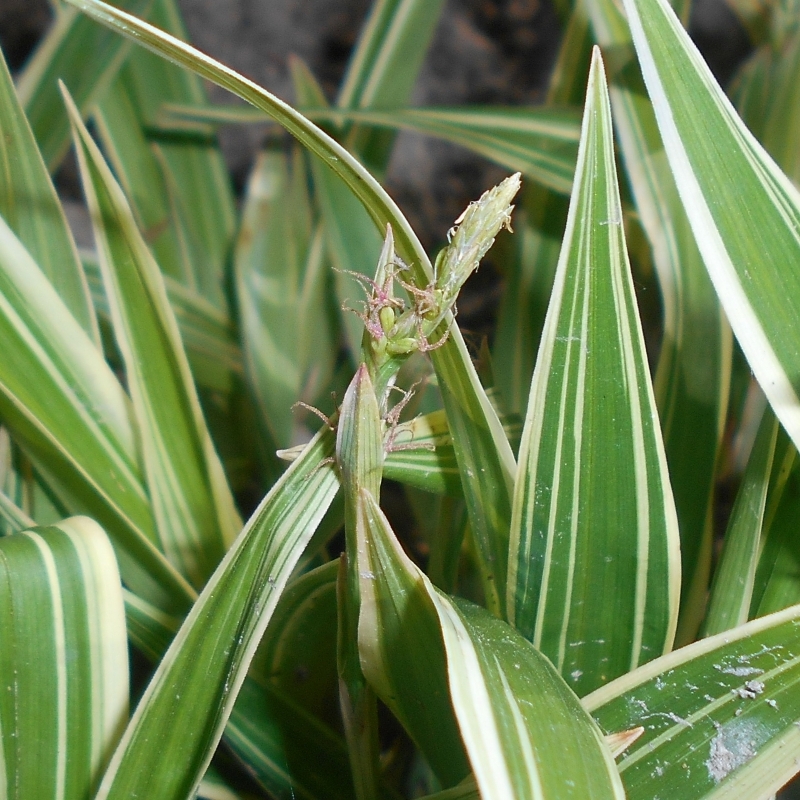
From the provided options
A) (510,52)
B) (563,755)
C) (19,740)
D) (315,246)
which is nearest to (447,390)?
(563,755)

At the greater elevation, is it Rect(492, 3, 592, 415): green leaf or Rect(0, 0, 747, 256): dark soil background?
Rect(0, 0, 747, 256): dark soil background

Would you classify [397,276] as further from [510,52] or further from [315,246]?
[510,52]

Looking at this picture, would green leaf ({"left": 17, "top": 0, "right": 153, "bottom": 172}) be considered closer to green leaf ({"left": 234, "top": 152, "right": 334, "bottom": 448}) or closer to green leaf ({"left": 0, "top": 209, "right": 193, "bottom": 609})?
green leaf ({"left": 234, "top": 152, "right": 334, "bottom": 448})

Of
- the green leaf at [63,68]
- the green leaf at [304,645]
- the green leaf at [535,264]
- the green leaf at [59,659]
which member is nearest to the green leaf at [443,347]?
the green leaf at [304,645]

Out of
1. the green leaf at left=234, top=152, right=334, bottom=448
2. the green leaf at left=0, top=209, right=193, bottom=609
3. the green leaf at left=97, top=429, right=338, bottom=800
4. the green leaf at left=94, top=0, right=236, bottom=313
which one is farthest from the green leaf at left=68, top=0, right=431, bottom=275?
the green leaf at left=94, top=0, right=236, bottom=313

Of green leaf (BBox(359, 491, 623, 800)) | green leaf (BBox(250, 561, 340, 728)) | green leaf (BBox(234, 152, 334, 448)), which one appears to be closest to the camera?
green leaf (BBox(359, 491, 623, 800))

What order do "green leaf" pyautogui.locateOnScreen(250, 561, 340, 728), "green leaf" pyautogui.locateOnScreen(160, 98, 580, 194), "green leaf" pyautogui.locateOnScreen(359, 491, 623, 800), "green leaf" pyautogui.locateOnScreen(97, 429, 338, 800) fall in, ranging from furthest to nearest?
"green leaf" pyautogui.locateOnScreen(160, 98, 580, 194) → "green leaf" pyautogui.locateOnScreen(250, 561, 340, 728) → "green leaf" pyautogui.locateOnScreen(97, 429, 338, 800) → "green leaf" pyautogui.locateOnScreen(359, 491, 623, 800)

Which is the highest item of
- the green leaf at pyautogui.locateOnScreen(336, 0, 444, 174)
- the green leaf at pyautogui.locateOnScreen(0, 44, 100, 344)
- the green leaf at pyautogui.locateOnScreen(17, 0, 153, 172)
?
the green leaf at pyautogui.locateOnScreen(336, 0, 444, 174)

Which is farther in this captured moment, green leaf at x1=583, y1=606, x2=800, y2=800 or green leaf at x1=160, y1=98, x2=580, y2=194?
green leaf at x1=160, y1=98, x2=580, y2=194
